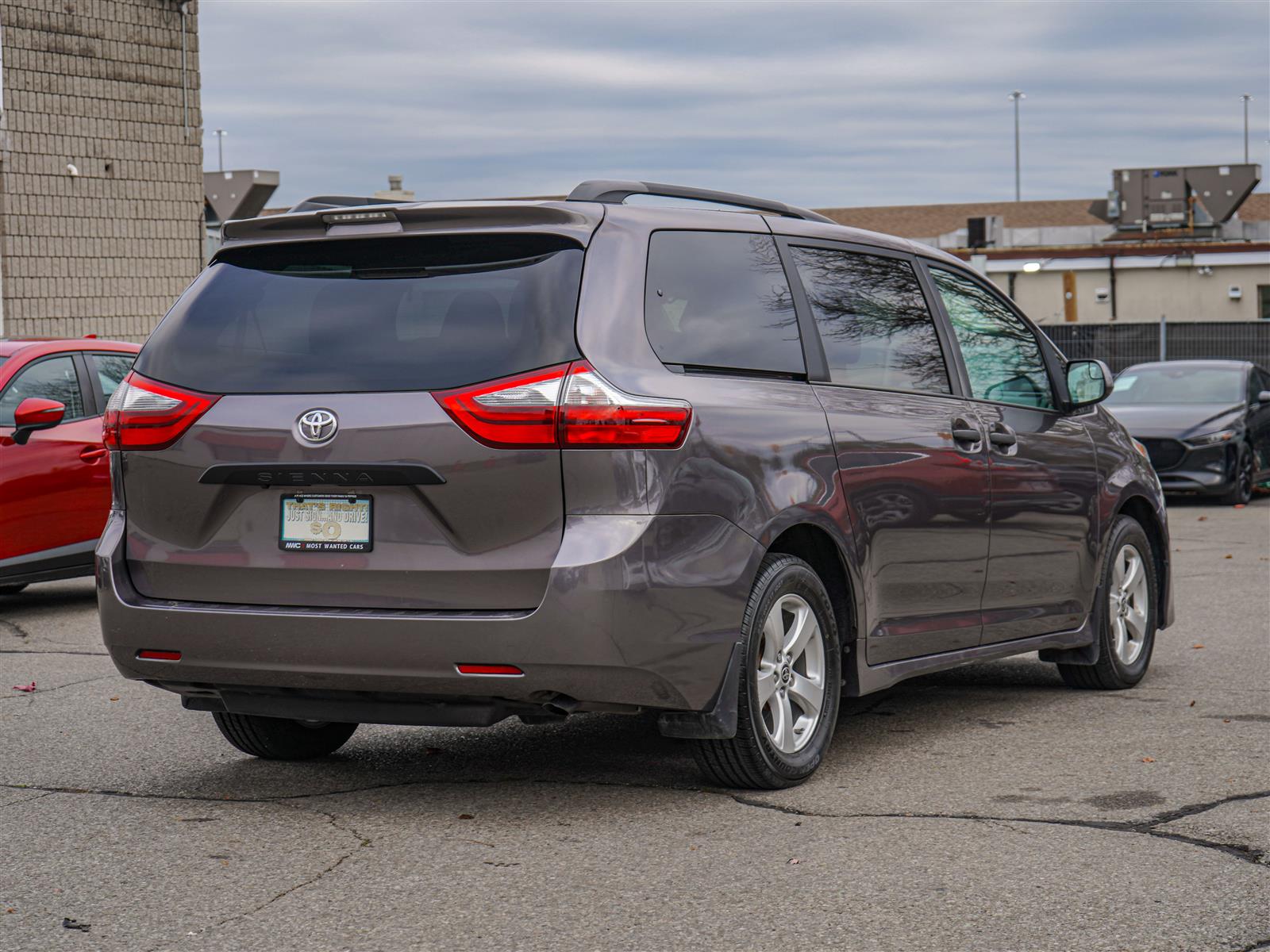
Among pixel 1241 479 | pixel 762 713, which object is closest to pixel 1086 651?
pixel 762 713

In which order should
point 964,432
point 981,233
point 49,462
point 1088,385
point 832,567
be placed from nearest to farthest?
point 832,567
point 964,432
point 1088,385
point 49,462
point 981,233

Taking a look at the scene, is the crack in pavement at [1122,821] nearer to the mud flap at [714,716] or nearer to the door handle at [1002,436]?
the mud flap at [714,716]

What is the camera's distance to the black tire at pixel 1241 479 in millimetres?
18953

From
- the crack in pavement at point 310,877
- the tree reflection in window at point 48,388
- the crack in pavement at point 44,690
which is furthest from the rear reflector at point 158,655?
the tree reflection in window at point 48,388

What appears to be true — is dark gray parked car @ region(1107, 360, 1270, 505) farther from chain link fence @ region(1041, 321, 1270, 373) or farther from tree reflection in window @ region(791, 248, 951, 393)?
tree reflection in window @ region(791, 248, 951, 393)

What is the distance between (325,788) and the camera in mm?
5719

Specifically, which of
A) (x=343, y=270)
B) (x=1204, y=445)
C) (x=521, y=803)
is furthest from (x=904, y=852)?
(x=1204, y=445)

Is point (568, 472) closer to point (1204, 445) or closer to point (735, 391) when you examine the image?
point (735, 391)

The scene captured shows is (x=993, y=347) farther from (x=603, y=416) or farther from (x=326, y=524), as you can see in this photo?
(x=326, y=524)

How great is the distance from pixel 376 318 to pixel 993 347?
2.96m

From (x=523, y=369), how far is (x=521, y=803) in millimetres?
1396

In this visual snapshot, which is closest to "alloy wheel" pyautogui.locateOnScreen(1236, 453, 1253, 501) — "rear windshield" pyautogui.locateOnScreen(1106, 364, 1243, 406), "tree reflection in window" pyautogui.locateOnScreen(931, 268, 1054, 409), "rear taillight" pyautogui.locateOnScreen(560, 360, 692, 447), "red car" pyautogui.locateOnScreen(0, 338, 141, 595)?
"rear windshield" pyautogui.locateOnScreen(1106, 364, 1243, 406)

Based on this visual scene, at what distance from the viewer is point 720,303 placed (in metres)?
5.55

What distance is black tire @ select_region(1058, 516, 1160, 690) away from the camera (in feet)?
25.0
